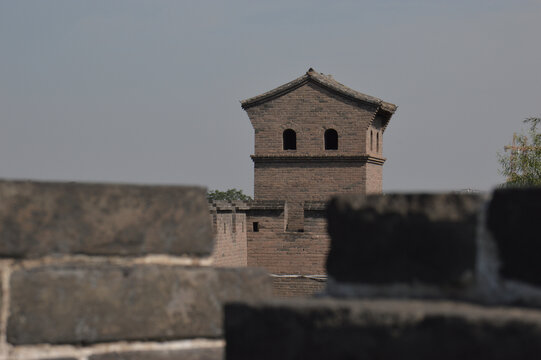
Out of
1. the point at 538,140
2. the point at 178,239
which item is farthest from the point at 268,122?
the point at 178,239

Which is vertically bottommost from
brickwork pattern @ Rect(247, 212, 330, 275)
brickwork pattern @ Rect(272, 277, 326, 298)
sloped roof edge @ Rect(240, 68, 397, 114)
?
brickwork pattern @ Rect(272, 277, 326, 298)

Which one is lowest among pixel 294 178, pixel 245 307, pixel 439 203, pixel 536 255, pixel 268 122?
pixel 245 307

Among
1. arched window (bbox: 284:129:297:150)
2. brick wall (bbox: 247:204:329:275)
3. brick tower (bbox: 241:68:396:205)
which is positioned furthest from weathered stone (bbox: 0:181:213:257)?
arched window (bbox: 284:129:297:150)

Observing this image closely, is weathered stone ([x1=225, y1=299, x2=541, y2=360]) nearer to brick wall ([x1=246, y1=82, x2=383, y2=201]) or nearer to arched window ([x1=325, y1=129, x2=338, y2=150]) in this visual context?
brick wall ([x1=246, y1=82, x2=383, y2=201])

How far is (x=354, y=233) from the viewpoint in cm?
191

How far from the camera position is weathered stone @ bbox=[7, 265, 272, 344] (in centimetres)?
254

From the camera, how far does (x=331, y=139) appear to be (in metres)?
26.4

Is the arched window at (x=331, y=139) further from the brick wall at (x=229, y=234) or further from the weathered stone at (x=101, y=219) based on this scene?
the weathered stone at (x=101, y=219)

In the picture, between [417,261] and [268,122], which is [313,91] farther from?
[417,261]

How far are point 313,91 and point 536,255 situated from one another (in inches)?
950

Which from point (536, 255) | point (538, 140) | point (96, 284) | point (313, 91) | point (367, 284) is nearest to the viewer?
point (536, 255)

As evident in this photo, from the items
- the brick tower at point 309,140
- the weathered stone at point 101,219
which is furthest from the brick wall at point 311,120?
the weathered stone at point 101,219

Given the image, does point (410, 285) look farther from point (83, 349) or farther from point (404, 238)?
point (83, 349)

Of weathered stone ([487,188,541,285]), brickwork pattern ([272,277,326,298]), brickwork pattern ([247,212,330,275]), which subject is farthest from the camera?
brickwork pattern ([247,212,330,275])
